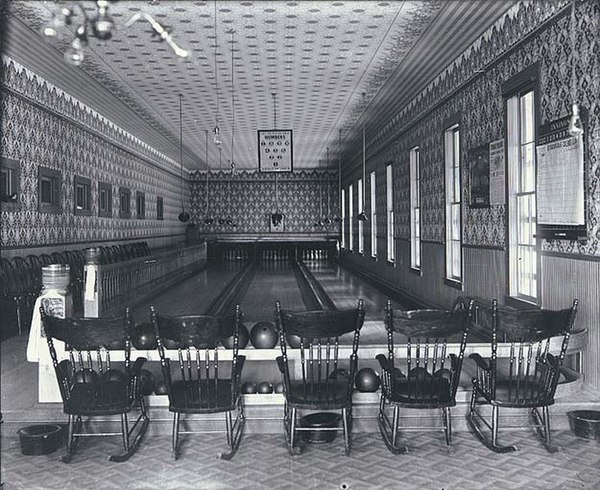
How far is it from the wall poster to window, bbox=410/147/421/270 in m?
4.72

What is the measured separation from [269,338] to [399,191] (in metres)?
9.60

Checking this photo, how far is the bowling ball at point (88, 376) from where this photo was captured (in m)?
4.70

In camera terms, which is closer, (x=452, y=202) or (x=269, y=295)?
(x=452, y=202)

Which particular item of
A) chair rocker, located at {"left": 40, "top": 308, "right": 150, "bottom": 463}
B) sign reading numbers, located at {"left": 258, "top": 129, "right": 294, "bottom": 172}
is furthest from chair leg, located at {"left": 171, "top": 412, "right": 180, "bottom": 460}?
sign reading numbers, located at {"left": 258, "top": 129, "right": 294, "bottom": 172}

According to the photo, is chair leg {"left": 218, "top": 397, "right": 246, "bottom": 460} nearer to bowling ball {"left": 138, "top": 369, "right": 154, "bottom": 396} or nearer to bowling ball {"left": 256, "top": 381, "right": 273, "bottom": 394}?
bowling ball {"left": 256, "top": 381, "right": 273, "bottom": 394}

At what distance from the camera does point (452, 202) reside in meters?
10.3

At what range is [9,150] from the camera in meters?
9.63

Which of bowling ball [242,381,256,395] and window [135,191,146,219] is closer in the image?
bowling ball [242,381,256,395]

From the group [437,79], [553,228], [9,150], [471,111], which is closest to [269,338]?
[553,228]

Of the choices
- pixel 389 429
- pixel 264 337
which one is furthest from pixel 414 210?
pixel 389 429

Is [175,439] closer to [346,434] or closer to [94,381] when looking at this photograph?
[94,381]

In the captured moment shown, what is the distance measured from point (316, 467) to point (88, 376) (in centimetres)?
193

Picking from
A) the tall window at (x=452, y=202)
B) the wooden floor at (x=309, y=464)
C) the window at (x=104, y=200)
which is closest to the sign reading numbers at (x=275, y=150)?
the tall window at (x=452, y=202)

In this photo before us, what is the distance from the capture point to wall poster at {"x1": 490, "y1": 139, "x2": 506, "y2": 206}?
25.3 ft
